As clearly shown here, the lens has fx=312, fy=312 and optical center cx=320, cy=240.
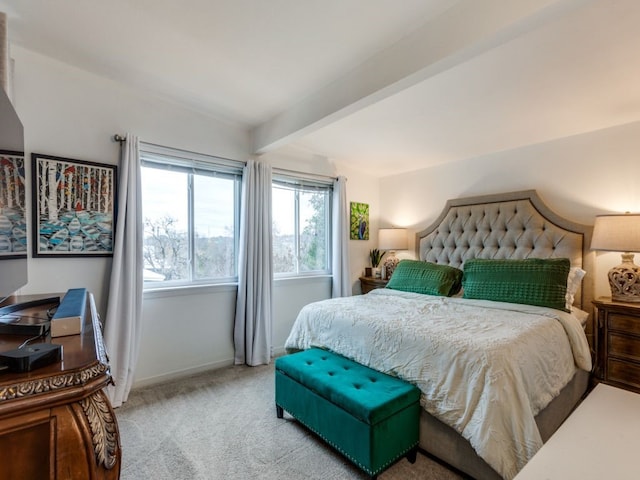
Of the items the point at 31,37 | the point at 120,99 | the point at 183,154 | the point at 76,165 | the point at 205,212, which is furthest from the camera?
the point at 205,212

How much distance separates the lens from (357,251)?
4.44 m

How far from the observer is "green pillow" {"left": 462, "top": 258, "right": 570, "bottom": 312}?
246 centimetres

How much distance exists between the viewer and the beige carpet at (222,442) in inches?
68.5

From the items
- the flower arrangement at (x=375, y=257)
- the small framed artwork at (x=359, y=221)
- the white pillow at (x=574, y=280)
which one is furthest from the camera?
the flower arrangement at (x=375, y=257)

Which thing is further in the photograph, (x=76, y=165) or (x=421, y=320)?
(x=76, y=165)

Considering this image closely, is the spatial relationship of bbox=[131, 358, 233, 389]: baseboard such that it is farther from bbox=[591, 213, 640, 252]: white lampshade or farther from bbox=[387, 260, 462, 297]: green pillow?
bbox=[591, 213, 640, 252]: white lampshade

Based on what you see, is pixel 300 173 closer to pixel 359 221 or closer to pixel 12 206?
pixel 359 221

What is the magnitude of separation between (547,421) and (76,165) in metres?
3.58

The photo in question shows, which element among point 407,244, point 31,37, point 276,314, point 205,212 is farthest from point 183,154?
point 407,244

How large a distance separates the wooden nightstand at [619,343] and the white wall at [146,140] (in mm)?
2828

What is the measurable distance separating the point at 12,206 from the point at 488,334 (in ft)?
7.77

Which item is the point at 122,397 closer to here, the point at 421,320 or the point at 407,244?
the point at 421,320

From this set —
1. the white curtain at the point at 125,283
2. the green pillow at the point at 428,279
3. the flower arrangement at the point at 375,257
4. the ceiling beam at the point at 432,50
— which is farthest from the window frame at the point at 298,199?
the white curtain at the point at 125,283

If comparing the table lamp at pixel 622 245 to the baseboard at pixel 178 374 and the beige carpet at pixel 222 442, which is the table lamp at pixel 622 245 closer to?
the beige carpet at pixel 222 442
